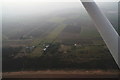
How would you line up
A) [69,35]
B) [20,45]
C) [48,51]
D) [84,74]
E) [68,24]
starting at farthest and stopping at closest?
1. [68,24]
2. [69,35]
3. [20,45]
4. [48,51]
5. [84,74]

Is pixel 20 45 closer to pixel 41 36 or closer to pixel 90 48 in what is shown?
pixel 41 36

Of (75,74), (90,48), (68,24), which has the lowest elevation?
(68,24)

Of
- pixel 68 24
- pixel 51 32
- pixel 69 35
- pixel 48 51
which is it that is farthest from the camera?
pixel 68 24

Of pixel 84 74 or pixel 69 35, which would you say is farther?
pixel 69 35

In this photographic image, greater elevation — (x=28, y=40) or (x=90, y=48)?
(x=90, y=48)

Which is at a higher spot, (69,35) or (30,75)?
(30,75)

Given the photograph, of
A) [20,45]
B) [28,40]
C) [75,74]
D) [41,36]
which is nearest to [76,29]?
[41,36]

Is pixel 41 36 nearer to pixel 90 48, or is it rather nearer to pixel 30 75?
pixel 90 48

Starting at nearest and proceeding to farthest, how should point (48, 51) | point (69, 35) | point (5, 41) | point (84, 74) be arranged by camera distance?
point (84, 74), point (48, 51), point (5, 41), point (69, 35)

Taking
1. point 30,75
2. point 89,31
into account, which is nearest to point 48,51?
point 30,75
